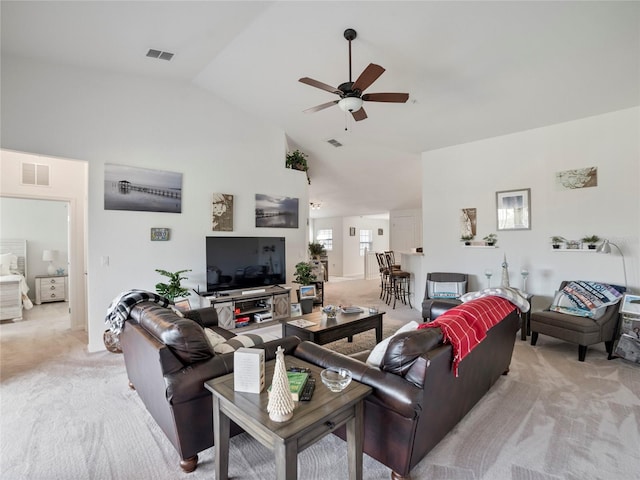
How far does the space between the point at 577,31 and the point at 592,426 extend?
336 centimetres

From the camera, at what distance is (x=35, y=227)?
646 cm

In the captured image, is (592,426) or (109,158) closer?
(592,426)

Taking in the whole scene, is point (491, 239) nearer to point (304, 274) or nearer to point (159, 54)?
point (304, 274)

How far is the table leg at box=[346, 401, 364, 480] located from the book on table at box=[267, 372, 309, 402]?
292mm

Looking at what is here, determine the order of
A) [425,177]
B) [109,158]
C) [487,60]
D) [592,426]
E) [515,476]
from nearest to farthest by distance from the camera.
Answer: [515,476]
[592,426]
[487,60]
[109,158]
[425,177]

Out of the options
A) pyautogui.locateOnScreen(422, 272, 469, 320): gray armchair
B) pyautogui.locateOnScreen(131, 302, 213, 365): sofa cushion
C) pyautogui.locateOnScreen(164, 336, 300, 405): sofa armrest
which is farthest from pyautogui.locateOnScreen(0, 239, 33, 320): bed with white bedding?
pyautogui.locateOnScreen(422, 272, 469, 320): gray armchair

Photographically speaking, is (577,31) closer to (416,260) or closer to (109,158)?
(416,260)

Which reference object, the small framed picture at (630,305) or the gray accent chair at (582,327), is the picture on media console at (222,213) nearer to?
the gray accent chair at (582,327)

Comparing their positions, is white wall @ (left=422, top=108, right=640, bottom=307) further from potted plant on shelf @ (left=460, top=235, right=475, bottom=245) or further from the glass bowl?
the glass bowl

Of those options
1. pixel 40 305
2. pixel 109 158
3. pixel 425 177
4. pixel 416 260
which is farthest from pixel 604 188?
pixel 40 305

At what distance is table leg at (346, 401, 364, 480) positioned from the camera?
5.29 ft

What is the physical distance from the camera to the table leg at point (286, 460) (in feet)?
4.13

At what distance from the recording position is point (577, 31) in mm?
2902

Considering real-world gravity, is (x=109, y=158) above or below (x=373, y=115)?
below
